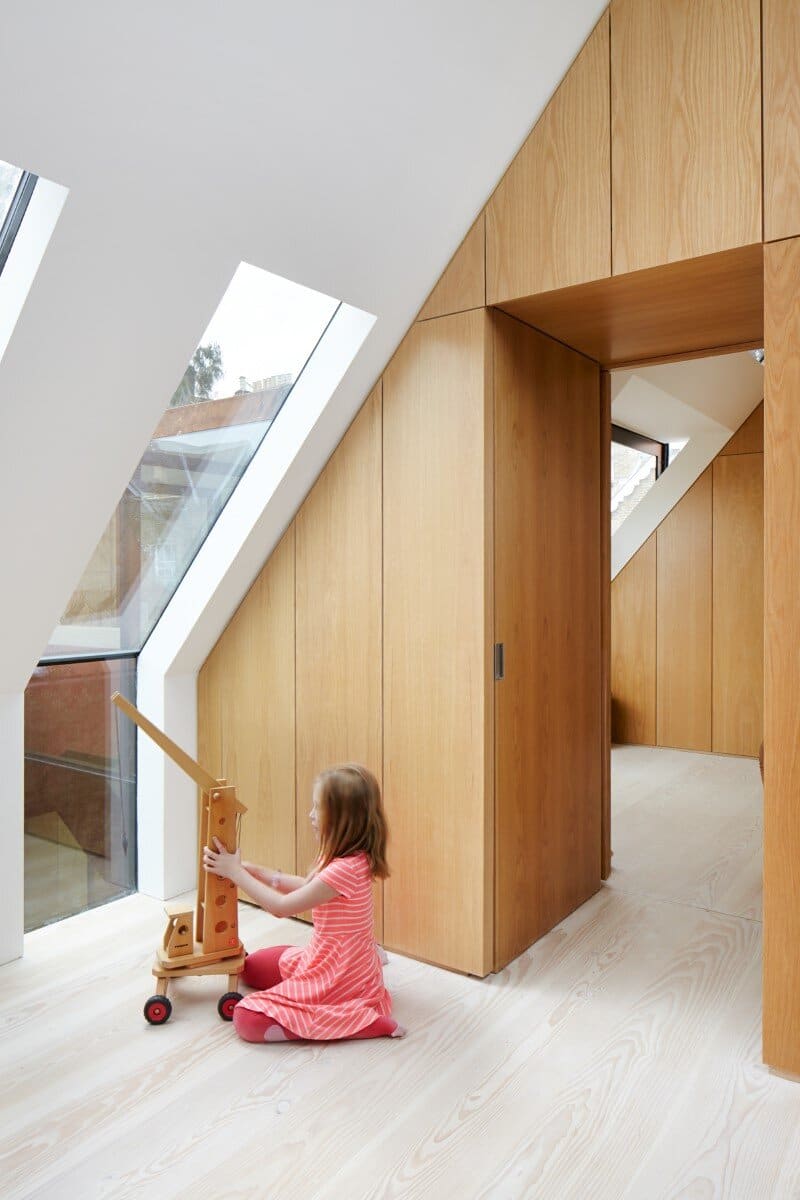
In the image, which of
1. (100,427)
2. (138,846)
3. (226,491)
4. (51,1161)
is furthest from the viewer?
(138,846)

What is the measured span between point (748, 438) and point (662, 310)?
3.42m

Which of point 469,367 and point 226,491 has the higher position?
point 469,367

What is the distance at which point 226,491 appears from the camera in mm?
2922

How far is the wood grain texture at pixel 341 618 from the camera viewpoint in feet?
8.98

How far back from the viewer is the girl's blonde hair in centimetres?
229

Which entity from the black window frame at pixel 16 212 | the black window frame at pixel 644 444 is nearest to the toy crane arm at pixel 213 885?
the black window frame at pixel 16 212

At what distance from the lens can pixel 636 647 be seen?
5969 mm

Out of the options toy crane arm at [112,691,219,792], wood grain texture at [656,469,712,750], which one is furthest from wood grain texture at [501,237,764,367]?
wood grain texture at [656,469,712,750]

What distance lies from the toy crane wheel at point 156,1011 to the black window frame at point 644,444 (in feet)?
14.0

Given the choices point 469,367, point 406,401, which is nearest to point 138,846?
point 406,401

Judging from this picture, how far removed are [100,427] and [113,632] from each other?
3.40ft

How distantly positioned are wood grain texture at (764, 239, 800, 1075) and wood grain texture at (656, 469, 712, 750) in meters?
3.84

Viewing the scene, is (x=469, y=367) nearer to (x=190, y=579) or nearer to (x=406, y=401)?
(x=406, y=401)

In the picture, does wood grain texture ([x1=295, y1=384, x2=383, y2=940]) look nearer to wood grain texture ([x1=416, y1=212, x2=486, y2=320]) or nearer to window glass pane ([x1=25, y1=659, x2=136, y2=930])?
wood grain texture ([x1=416, y1=212, x2=486, y2=320])
